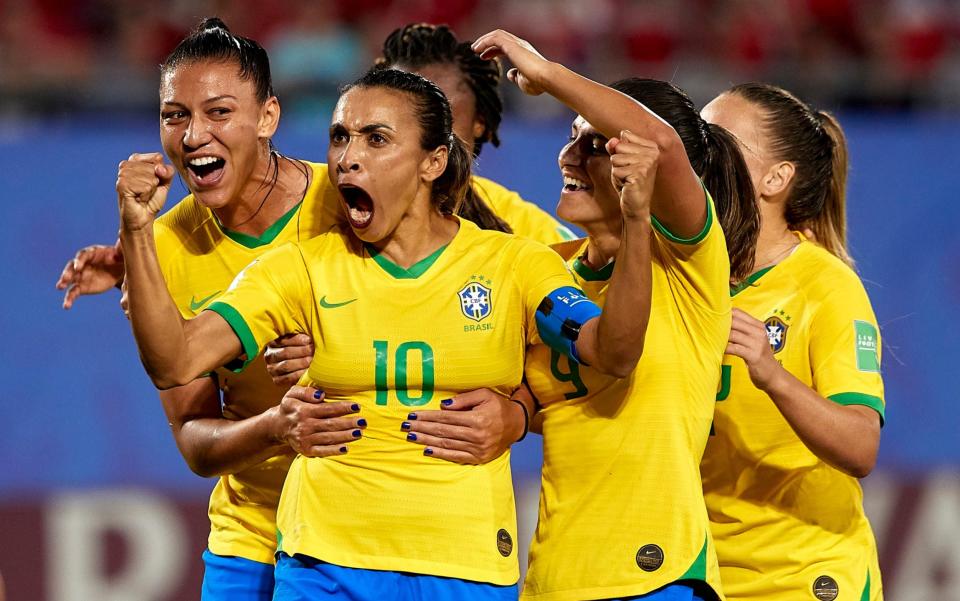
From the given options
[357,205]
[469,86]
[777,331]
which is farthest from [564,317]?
[469,86]

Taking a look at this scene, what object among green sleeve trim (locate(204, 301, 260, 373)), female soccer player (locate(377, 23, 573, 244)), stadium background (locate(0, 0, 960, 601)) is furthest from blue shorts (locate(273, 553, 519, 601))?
stadium background (locate(0, 0, 960, 601))

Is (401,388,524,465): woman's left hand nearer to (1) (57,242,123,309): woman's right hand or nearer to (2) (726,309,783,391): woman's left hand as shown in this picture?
(2) (726,309,783,391): woman's left hand

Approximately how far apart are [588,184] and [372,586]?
3.23ft

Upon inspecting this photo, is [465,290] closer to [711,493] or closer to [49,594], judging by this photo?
[711,493]

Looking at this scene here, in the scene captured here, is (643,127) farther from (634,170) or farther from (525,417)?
(525,417)

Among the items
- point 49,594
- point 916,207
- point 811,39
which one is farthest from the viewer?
point 811,39

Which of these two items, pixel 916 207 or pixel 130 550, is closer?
pixel 130 550

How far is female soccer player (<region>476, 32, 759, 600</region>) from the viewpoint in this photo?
292 cm

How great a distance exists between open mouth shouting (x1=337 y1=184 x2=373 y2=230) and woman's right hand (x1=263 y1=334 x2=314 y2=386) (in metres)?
0.27

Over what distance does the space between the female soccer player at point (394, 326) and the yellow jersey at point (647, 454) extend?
0.41ft

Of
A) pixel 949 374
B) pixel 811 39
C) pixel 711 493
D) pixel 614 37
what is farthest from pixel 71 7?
pixel 711 493

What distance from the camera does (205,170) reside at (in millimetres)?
3314

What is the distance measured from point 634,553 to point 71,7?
5425 millimetres

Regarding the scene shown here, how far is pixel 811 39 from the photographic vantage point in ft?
25.5
